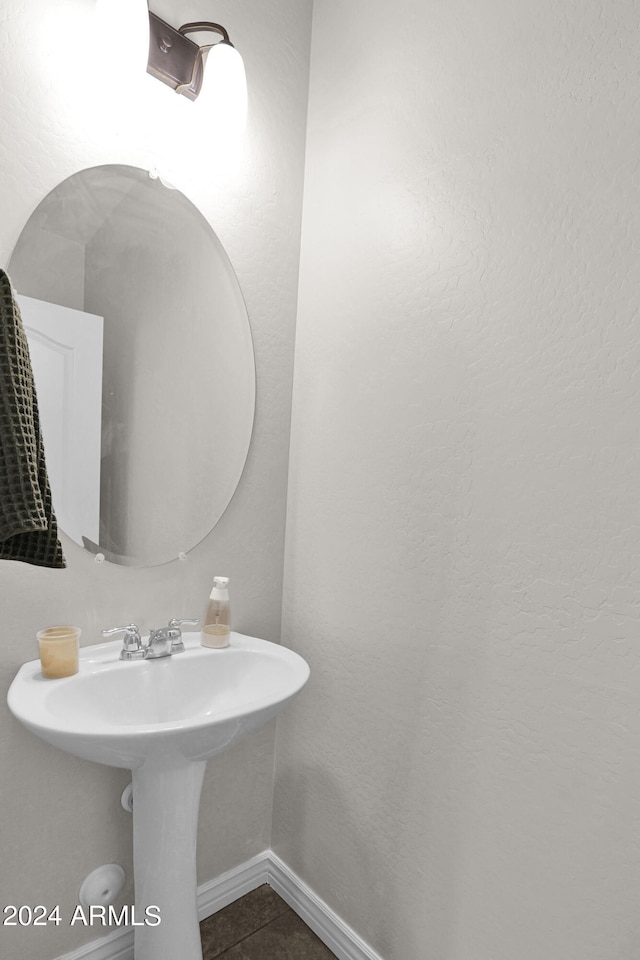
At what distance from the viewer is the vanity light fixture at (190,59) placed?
1.20m

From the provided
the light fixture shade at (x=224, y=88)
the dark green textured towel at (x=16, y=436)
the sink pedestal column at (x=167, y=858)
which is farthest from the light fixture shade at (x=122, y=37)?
the sink pedestal column at (x=167, y=858)

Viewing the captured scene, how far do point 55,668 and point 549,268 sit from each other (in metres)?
1.13

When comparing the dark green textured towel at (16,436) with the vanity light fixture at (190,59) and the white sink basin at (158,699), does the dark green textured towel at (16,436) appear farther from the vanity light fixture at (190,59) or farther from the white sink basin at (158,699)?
the vanity light fixture at (190,59)

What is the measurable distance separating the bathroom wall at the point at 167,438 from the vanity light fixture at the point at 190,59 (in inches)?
1.3

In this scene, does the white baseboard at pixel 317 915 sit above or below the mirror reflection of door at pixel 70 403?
below

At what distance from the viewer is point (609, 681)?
0.93 metres

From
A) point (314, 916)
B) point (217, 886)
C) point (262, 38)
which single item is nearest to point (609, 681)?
point (314, 916)

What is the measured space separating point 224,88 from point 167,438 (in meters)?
0.76

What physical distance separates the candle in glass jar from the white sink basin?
0.05 ft

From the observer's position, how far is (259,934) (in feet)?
4.66

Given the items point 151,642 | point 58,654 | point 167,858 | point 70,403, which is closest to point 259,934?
point 167,858

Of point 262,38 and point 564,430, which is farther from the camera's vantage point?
point 262,38

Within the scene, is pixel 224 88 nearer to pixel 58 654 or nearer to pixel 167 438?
pixel 167 438

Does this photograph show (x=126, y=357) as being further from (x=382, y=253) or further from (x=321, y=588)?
(x=321, y=588)
